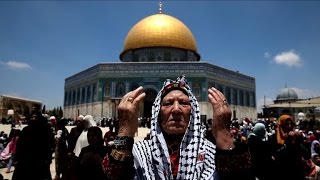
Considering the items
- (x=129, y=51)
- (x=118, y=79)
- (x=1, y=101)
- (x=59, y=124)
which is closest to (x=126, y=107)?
(x=59, y=124)

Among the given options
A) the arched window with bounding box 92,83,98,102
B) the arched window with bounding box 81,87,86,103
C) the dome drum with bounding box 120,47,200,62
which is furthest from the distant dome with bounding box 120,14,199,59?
the arched window with bounding box 81,87,86,103

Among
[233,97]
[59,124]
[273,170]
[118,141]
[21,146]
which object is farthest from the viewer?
[233,97]

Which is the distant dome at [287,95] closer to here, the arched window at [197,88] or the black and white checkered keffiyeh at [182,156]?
the arched window at [197,88]

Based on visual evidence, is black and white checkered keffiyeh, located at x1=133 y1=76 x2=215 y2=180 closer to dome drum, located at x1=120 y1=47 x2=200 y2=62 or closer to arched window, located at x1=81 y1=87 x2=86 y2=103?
dome drum, located at x1=120 y1=47 x2=200 y2=62

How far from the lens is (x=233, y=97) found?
29.8 m

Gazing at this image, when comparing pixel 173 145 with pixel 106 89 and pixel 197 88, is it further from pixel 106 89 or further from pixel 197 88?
pixel 106 89

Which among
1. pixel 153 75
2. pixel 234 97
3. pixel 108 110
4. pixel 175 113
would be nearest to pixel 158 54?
pixel 153 75

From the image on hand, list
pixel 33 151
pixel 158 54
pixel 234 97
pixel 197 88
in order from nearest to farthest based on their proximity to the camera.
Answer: pixel 33 151
pixel 197 88
pixel 158 54
pixel 234 97

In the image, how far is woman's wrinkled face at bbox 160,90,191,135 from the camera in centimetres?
144

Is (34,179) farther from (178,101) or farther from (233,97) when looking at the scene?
(233,97)

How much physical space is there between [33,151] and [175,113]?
3.34 meters

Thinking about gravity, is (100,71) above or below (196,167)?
above

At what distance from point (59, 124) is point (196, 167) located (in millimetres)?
4699

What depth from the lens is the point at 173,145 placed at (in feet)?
4.73
